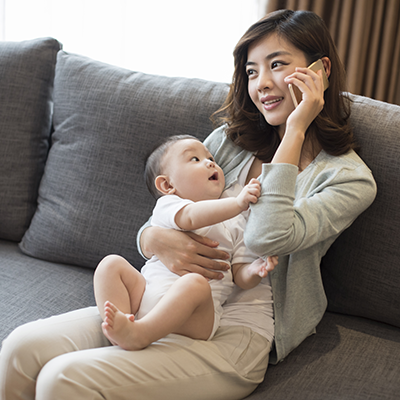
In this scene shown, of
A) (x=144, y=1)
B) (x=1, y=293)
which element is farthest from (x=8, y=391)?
(x=144, y=1)

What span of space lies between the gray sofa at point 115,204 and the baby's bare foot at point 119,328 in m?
0.35

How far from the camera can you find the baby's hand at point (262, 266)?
106 centimetres

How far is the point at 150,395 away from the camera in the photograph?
3.16 feet

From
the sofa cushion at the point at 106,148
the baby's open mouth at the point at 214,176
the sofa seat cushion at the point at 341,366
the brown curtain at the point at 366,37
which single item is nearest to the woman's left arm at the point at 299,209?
the baby's open mouth at the point at 214,176

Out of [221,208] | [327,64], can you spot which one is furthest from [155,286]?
[327,64]

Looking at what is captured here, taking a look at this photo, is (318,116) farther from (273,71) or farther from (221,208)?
(221,208)

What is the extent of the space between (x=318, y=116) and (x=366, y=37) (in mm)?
1437

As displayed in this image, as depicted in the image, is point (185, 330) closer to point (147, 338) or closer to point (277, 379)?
point (147, 338)

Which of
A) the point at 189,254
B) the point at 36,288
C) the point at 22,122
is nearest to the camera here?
the point at 189,254

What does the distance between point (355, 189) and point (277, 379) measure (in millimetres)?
533

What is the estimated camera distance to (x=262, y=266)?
108 cm

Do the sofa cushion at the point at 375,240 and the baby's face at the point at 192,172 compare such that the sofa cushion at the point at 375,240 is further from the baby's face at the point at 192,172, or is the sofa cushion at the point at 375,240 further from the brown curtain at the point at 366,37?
the brown curtain at the point at 366,37

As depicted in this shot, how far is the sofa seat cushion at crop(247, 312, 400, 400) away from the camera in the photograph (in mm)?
1073

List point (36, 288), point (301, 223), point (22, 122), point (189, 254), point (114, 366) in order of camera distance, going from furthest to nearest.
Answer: point (22, 122) → point (36, 288) → point (189, 254) → point (301, 223) → point (114, 366)
